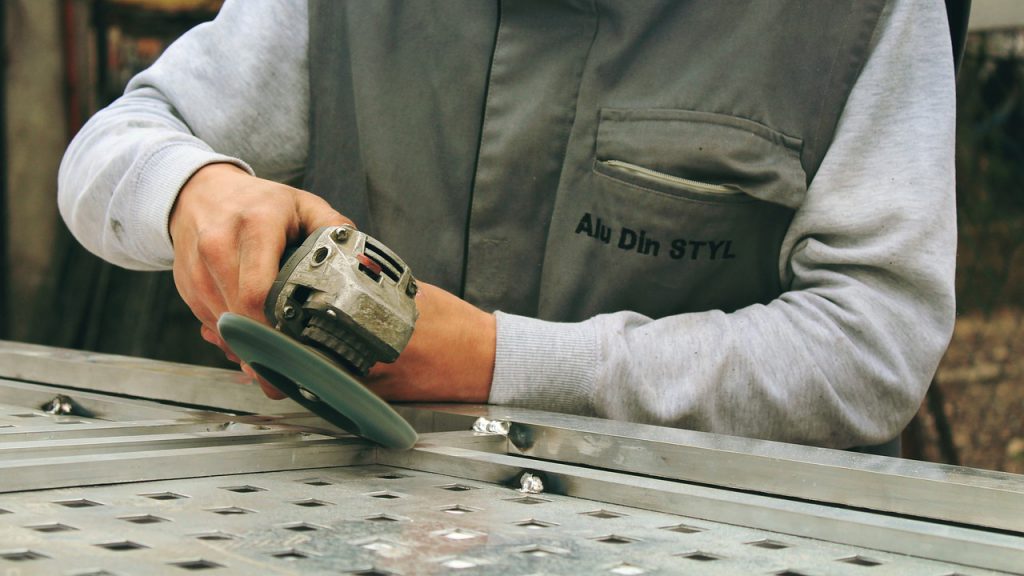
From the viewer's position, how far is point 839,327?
3.48ft

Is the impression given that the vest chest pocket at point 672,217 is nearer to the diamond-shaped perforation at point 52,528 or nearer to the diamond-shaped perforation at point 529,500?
the diamond-shaped perforation at point 529,500

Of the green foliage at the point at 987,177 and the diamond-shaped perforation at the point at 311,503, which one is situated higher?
the green foliage at the point at 987,177

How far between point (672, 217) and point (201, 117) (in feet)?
2.10

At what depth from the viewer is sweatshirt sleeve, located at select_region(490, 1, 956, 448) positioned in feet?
3.34

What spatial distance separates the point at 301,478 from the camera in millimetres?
687

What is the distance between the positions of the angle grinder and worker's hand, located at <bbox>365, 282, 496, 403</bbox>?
0.58 ft

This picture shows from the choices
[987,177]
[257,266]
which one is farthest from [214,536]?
[987,177]

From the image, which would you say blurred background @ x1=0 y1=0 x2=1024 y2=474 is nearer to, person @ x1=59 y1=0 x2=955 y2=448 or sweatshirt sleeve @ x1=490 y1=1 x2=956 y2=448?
person @ x1=59 y1=0 x2=955 y2=448

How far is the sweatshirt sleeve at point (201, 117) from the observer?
3.84 ft

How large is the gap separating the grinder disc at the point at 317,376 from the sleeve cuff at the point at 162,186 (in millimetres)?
400

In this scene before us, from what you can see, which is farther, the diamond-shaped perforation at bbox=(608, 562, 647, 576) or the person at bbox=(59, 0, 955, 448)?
the person at bbox=(59, 0, 955, 448)

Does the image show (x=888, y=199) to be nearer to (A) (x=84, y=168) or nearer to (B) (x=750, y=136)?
(B) (x=750, y=136)

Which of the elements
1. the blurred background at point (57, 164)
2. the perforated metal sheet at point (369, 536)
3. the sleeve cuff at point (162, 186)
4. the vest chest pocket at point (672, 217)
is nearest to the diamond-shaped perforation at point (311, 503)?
the perforated metal sheet at point (369, 536)

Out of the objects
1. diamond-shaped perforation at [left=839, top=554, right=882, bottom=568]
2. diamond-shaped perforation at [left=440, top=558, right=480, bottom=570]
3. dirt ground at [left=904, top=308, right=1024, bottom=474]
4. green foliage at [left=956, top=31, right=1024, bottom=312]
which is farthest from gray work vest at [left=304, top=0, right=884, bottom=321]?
dirt ground at [left=904, top=308, right=1024, bottom=474]
